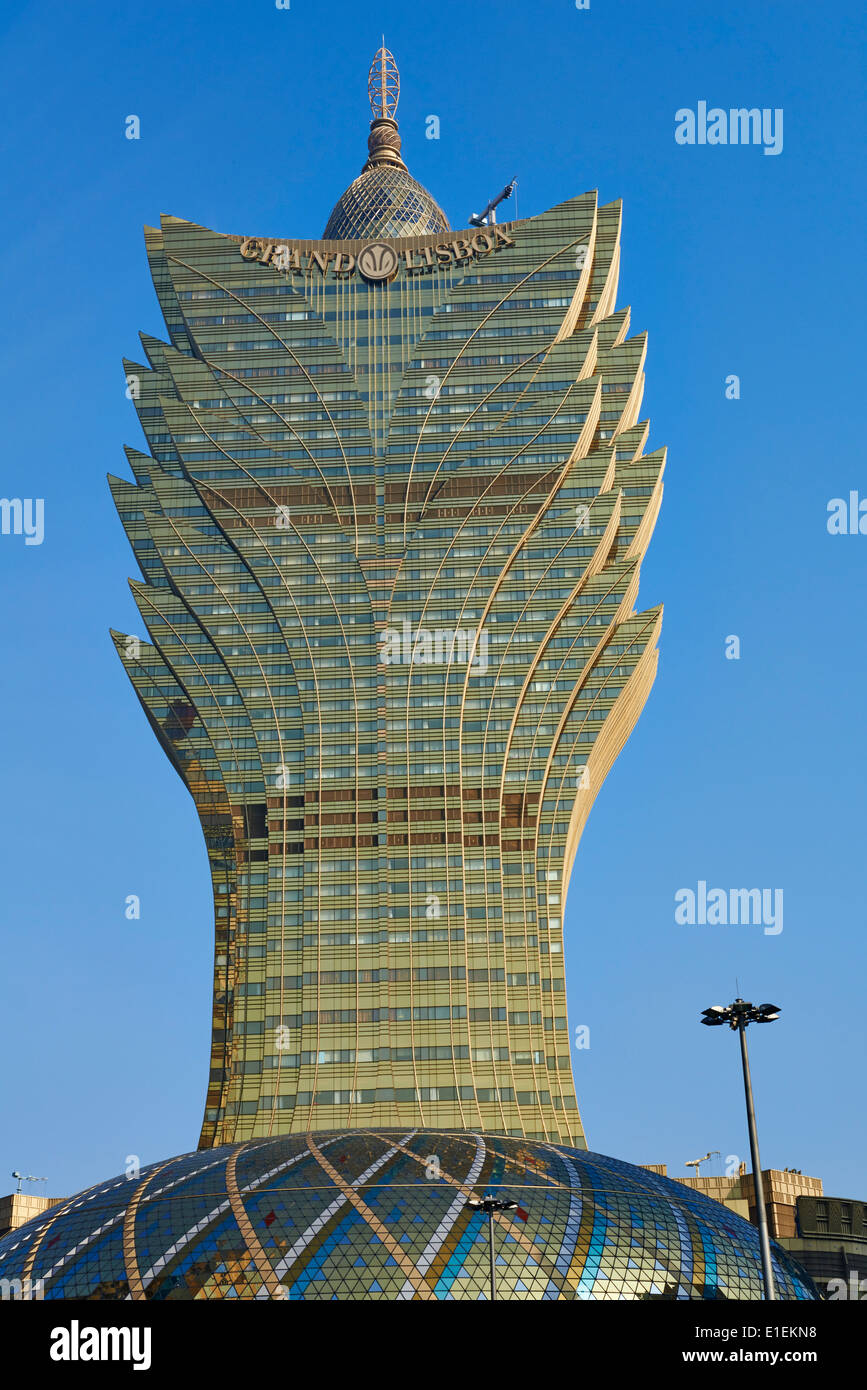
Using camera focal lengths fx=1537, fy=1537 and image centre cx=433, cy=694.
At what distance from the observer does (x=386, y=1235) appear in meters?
98.2

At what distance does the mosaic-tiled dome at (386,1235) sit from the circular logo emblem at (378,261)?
116 metres

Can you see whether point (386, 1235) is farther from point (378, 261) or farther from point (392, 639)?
point (378, 261)

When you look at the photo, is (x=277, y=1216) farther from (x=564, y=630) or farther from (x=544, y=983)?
(x=564, y=630)

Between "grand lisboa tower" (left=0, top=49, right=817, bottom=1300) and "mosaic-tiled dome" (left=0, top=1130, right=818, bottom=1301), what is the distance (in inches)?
1573

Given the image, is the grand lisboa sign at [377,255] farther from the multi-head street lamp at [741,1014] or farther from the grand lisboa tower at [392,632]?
the multi-head street lamp at [741,1014]

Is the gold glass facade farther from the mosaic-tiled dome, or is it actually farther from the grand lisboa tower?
the mosaic-tiled dome

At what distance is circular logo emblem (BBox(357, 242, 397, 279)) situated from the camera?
193750 mm

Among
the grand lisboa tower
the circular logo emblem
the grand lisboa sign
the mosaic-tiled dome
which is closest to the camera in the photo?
the mosaic-tiled dome

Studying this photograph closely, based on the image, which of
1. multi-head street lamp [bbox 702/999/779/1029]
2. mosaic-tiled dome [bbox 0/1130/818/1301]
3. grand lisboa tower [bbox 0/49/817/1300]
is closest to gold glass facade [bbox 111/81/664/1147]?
grand lisboa tower [bbox 0/49/817/1300]

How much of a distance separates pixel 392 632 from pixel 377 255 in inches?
2073

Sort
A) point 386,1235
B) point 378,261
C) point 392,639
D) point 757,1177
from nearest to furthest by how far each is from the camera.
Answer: point 757,1177
point 386,1235
point 392,639
point 378,261

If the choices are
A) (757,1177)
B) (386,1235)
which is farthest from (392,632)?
(757,1177)

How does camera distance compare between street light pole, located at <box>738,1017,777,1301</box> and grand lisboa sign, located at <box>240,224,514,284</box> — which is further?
grand lisboa sign, located at <box>240,224,514,284</box>

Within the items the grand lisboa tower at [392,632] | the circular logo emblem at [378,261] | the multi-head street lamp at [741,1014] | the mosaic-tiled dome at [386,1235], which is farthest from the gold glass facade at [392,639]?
the multi-head street lamp at [741,1014]
